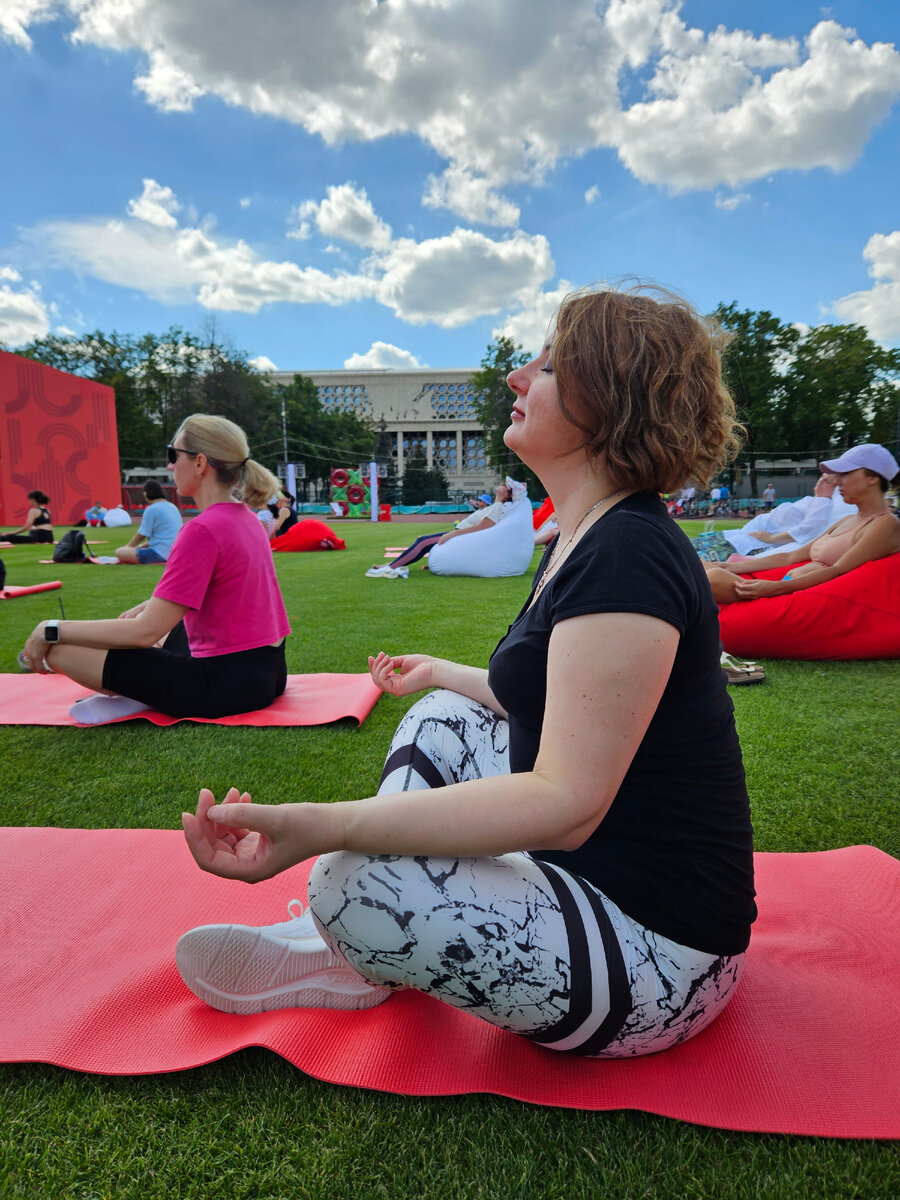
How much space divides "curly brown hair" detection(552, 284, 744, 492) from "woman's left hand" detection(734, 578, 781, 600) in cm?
370

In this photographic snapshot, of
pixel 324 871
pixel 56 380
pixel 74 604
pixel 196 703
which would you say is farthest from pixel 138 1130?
pixel 56 380

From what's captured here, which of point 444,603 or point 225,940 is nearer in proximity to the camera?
point 225,940

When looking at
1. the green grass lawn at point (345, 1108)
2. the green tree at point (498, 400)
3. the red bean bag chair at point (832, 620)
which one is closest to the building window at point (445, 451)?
the green tree at point (498, 400)

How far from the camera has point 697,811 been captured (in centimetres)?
116

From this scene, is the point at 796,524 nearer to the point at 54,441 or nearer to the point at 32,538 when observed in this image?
the point at 32,538

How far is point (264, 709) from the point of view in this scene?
3.65m

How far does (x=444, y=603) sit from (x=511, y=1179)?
19.7 ft

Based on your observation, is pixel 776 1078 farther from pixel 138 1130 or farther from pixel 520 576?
pixel 520 576

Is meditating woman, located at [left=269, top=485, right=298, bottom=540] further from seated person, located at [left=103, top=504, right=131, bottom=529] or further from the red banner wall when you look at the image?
the red banner wall

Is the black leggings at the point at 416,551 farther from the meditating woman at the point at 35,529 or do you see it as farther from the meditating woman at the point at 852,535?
→ the meditating woman at the point at 35,529

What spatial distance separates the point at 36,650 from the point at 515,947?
2.72 meters

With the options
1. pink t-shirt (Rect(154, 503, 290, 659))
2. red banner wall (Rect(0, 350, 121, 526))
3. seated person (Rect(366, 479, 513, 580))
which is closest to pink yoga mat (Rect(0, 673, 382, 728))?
pink t-shirt (Rect(154, 503, 290, 659))

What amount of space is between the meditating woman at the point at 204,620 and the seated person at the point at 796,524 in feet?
19.2

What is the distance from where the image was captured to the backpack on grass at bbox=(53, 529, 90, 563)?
11.2 m
